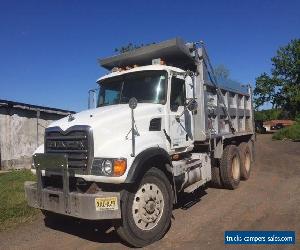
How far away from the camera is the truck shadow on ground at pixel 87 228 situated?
6.35 metres

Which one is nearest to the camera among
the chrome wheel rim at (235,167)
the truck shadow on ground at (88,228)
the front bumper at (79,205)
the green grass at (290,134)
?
the front bumper at (79,205)

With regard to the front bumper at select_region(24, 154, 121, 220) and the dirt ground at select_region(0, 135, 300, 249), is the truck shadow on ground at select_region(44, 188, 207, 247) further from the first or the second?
the front bumper at select_region(24, 154, 121, 220)

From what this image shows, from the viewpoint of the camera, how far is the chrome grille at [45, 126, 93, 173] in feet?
19.0

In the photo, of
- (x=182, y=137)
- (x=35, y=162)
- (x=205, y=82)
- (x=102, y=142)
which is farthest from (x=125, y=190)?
(x=205, y=82)

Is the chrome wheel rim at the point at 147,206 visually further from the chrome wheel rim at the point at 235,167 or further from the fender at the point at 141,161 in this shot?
the chrome wheel rim at the point at 235,167

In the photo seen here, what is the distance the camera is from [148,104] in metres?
7.07

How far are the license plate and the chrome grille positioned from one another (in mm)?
605

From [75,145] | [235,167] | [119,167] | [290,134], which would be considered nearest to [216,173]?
[235,167]

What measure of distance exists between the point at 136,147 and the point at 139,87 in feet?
6.56

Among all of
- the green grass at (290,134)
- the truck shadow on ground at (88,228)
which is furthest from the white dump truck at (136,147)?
the green grass at (290,134)

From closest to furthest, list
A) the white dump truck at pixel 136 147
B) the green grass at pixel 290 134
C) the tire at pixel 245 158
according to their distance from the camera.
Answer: the white dump truck at pixel 136 147 → the tire at pixel 245 158 → the green grass at pixel 290 134

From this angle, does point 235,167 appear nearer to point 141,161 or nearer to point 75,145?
point 141,161

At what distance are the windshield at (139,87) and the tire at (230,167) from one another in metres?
3.49

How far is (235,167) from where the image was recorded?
10539mm
